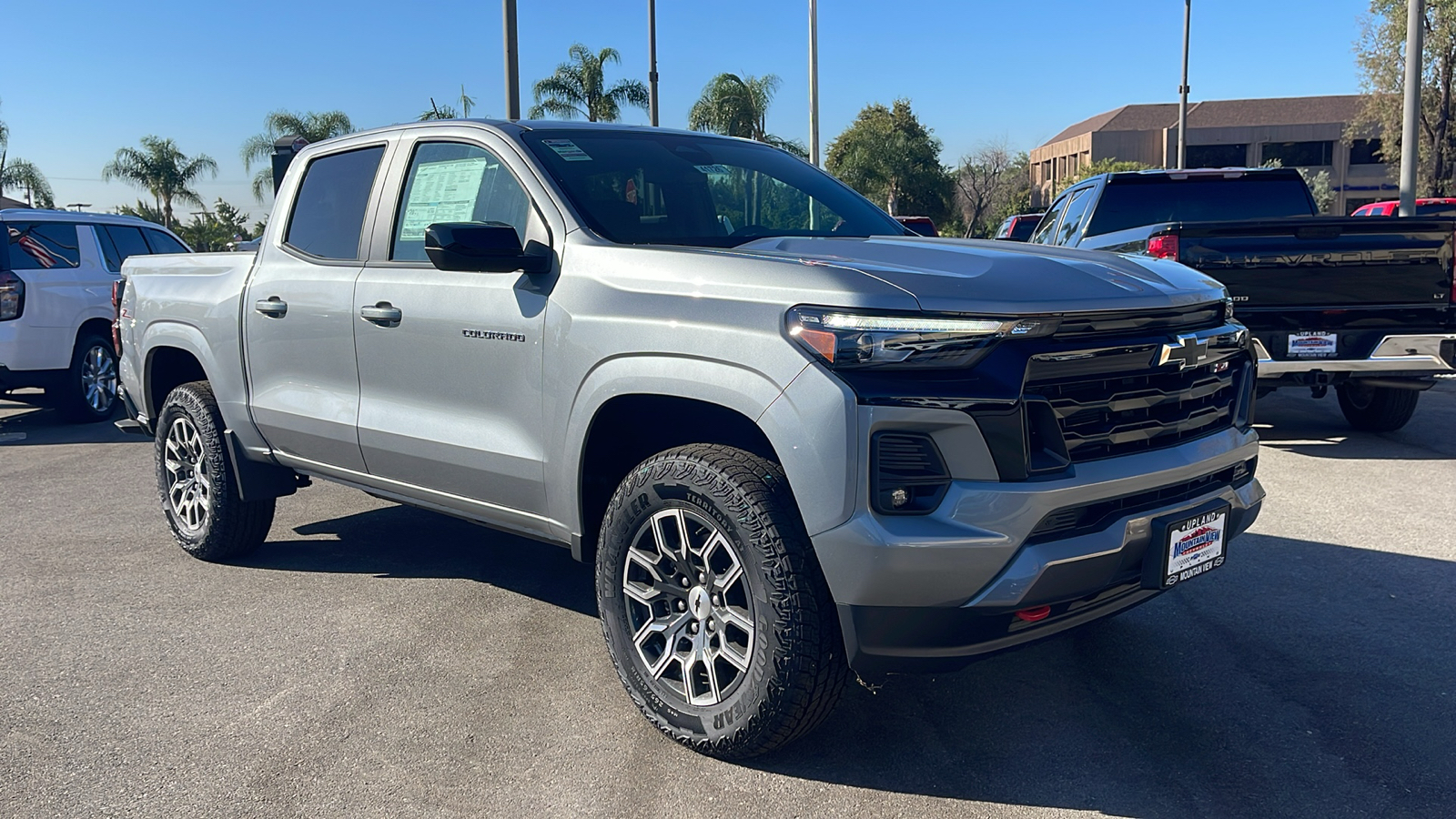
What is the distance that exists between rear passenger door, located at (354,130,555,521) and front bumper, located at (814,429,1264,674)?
4.38 feet

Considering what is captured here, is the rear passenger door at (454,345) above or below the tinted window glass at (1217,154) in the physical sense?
below

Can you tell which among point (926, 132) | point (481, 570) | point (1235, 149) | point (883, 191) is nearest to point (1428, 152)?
point (883, 191)

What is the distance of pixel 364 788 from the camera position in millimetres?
3186

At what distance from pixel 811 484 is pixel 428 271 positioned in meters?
1.98

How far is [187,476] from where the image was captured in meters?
5.67

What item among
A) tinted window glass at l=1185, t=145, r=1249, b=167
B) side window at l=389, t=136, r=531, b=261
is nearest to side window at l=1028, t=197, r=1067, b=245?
side window at l=389, t=136, r=531, b=261

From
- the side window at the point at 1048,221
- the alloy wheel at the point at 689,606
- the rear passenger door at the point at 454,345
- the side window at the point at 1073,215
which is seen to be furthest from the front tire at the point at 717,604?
the side window at the point at 1048,221

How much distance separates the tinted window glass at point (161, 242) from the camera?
39.4 ft

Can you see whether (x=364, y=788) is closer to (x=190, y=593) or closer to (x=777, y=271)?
(x=777, y=271)

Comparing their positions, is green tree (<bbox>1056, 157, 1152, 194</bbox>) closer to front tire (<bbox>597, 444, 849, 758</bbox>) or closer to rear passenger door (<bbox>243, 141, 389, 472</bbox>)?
rear passenger door (<bbox>243, 141, 389, 472</bbox>)

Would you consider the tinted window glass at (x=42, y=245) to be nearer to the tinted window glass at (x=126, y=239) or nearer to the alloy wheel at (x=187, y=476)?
the tinted window glass at (x=126, y=239)

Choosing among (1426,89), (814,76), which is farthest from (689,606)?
(1426,89)

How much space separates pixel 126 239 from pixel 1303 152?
78503mm

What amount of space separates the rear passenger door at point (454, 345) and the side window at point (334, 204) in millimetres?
220
